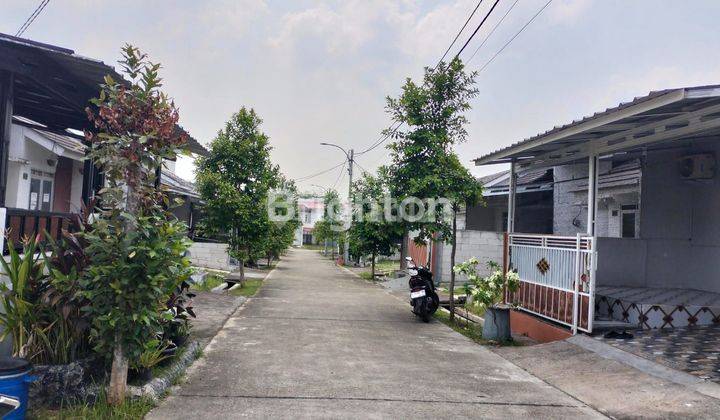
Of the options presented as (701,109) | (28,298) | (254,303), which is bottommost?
(254,303)

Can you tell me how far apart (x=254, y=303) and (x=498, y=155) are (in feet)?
21.5

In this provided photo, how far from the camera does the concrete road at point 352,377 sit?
505 cm

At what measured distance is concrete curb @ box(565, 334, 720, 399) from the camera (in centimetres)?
532

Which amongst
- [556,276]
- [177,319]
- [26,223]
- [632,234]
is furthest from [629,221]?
[26,223]

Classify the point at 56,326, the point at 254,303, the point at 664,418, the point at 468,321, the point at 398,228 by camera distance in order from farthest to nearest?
the point at 398,228 < the point at 254,303 < the point at 468,321 < the point at 56,326 < the point at 664,418

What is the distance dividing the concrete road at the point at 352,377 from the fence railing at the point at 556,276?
1.28m

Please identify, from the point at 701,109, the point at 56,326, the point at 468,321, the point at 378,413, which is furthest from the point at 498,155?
the point at 56,326

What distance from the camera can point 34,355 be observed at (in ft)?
16.5

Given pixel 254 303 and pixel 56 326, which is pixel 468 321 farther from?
pixel 56 326

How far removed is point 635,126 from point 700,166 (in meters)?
2.98

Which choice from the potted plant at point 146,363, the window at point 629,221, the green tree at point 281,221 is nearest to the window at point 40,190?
the green tree at point 281,221

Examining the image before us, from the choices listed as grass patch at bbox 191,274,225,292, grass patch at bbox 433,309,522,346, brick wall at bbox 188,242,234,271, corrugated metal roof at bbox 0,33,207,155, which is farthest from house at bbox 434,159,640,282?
brick wall at bbox 188,242,234,271

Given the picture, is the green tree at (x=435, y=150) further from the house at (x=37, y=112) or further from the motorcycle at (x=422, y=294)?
the house at (x=37, y=112)

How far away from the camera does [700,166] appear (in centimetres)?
898
